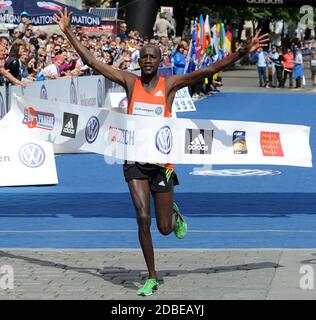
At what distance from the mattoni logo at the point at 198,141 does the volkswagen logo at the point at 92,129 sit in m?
1.03

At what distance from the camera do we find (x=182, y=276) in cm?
939

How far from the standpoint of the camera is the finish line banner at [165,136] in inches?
383

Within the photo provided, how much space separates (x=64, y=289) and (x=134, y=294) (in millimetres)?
605

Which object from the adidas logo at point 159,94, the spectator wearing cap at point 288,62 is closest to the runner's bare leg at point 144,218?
the adidas logo at point 159,94

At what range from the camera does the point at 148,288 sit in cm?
859

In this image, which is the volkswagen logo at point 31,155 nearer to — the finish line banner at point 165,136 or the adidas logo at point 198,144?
the finish line banner at point 165,136

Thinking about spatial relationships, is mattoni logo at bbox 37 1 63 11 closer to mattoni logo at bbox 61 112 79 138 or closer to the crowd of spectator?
the crowd of spectator

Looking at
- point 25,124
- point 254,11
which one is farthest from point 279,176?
point 254,11

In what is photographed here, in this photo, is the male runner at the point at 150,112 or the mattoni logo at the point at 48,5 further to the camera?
the mattoni logo at the point at 48,5

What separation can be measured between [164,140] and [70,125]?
7.27ft

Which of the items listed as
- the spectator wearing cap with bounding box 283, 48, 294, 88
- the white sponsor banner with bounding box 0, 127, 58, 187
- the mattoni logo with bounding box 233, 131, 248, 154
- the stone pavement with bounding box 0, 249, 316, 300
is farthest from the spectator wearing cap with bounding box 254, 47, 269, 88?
the stone pavement with bounding box 0, 249, 316, 300

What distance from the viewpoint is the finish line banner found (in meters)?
9.72

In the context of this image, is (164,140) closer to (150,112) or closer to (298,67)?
(150,112)

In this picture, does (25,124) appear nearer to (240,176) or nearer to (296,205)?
(296,205)
